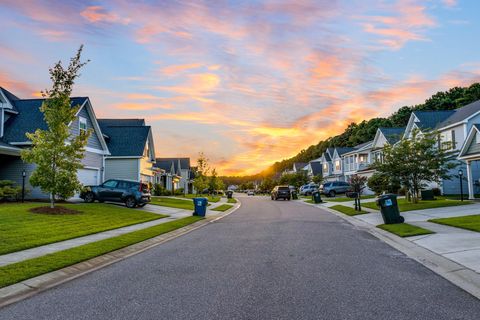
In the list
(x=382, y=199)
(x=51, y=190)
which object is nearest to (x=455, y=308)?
(x=382, y=199)

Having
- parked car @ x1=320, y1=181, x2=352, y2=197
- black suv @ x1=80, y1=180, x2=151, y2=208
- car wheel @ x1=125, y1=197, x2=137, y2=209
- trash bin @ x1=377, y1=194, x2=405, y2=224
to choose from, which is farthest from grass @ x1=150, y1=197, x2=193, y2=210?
parked car @ x1=320, y1=181, x2=352, y2=197

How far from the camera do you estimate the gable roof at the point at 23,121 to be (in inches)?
985

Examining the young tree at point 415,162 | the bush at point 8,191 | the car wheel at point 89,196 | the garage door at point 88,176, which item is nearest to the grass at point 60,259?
the bush at point 8,191

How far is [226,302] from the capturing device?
221 inches

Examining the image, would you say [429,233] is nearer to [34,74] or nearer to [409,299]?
[409,299]

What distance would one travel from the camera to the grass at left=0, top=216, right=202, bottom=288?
733cm

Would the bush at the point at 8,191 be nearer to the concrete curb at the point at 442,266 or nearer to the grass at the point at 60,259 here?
the grass at the point at 60,259

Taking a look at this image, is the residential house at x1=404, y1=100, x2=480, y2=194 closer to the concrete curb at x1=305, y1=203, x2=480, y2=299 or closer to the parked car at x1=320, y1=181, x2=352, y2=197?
the parked car at x1=320, y1=181, x2=352, y2=197

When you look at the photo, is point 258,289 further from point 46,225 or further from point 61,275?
point 46,225

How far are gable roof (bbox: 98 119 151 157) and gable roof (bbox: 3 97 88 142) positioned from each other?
28.5 feet

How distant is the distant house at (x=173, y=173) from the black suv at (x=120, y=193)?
25.3m

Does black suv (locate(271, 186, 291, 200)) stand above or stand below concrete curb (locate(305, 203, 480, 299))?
above

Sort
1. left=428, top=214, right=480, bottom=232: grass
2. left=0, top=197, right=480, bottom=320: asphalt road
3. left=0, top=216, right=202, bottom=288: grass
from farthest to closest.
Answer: left=428, top=214, right=480, bottom=232: grass < left=0, top=216, right=202, bottom=288: grass < left=0, top=197, right=480, bottom=320: asphalt road

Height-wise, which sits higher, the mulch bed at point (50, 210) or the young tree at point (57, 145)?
the young tree at point (57, 145)
